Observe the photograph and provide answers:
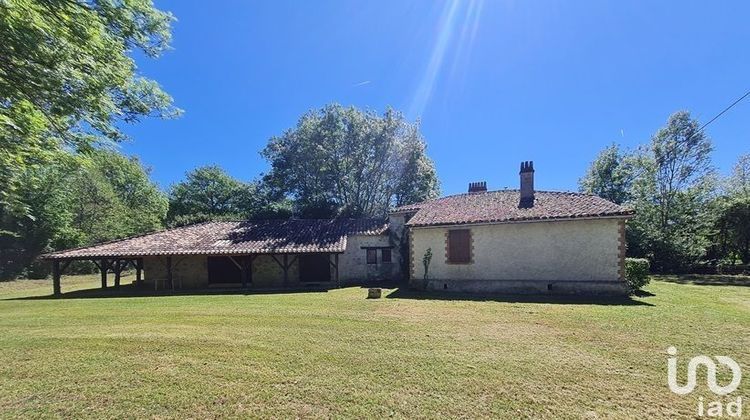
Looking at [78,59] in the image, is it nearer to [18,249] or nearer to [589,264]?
[589,264]

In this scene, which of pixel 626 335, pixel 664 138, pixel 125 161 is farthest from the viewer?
pixel 125 161

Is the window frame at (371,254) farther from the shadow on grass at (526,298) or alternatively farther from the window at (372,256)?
the shadow on grass at (526,298)

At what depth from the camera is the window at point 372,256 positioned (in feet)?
65.1

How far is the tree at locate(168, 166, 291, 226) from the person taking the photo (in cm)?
3412

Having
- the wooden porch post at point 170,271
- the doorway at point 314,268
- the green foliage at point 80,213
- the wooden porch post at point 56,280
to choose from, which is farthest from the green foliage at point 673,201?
the green foliage at point 80,213

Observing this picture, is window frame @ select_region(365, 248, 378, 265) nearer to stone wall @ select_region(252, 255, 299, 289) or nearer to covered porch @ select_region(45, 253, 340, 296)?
covered porch @ select_region(45, 253, 340, 296)

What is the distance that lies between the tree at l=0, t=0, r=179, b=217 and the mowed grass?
3.55 meters

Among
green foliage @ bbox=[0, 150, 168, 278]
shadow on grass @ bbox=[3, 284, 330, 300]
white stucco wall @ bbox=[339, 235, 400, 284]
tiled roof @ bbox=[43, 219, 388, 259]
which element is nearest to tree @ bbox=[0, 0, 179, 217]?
shadow on grass @ bbox=[3, 284, 330, 300]

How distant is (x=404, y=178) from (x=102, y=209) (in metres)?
29.5

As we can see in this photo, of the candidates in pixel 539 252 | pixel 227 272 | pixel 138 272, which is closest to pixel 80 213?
pixel 138 272

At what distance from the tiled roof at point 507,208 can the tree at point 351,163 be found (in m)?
11.5

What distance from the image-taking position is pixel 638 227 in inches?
922

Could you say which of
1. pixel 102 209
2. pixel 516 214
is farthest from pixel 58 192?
pixel 516 214

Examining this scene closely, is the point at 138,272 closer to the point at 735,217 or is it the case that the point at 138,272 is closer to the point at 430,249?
the point at 430,249
